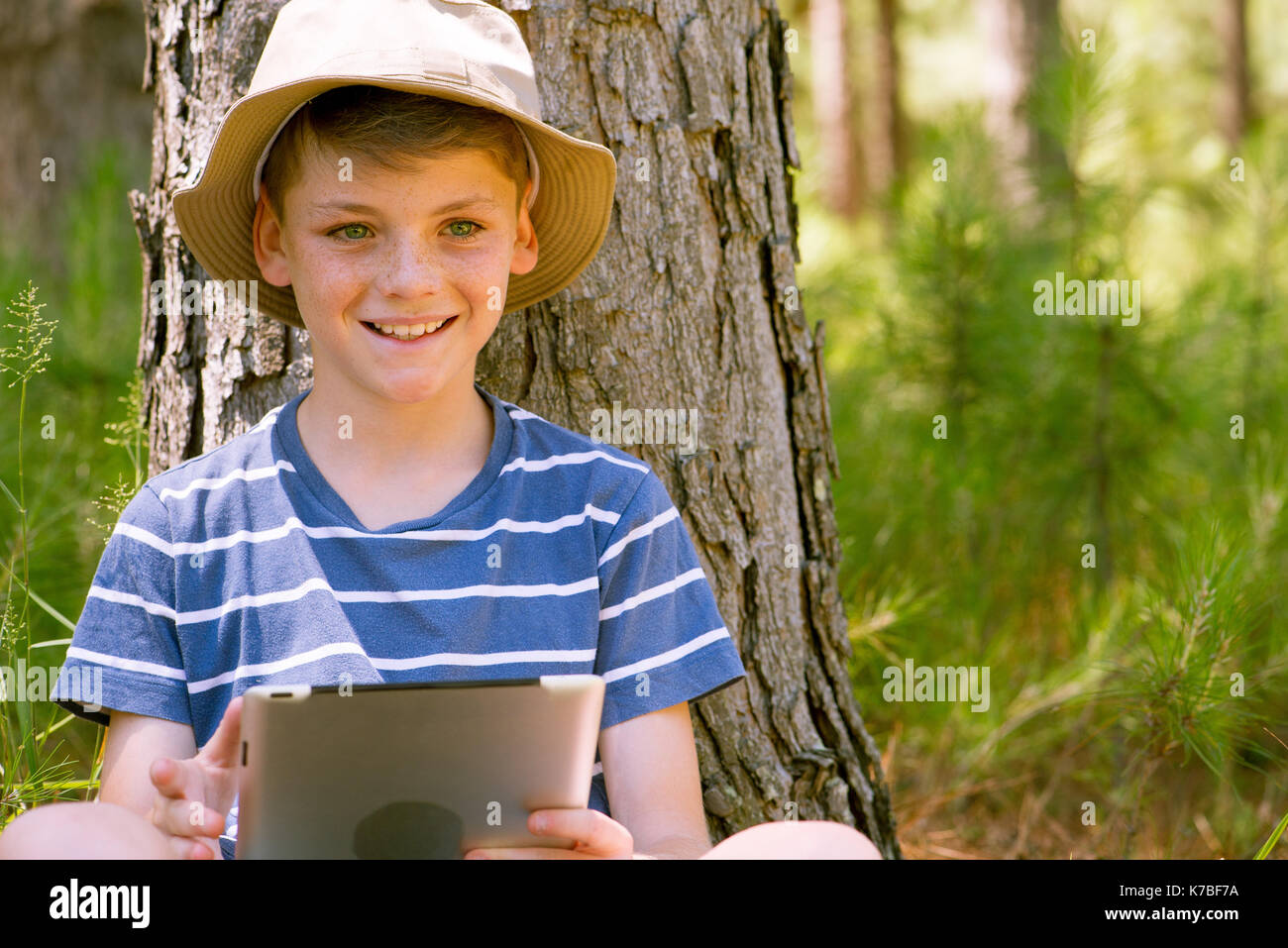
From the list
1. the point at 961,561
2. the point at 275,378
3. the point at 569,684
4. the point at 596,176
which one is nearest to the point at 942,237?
the point at 961,561

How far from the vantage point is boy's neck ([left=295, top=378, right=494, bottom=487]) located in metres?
1.86

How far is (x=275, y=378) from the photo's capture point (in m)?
2.19

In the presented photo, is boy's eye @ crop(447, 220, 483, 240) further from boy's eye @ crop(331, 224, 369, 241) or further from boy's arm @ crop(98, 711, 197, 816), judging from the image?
boy's arm @ crop(98, 711, 197, 816)

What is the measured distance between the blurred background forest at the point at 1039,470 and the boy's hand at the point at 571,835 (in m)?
1.35

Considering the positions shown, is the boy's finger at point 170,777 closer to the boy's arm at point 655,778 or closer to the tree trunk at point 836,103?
the boy's arm at point 655,778

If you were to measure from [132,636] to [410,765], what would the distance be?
54 centimetres

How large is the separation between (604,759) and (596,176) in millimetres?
925

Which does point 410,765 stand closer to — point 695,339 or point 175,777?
point 175,777

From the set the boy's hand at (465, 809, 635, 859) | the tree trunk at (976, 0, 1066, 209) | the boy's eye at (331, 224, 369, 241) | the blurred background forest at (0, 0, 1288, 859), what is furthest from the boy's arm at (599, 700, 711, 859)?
the tree trunk at (976, 0, 1066, 209)

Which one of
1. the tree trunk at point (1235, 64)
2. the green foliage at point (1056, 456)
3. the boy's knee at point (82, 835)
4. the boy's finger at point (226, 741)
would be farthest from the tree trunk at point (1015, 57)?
the tree trunk at point (1235, 64)

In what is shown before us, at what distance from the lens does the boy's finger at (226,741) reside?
148 cm

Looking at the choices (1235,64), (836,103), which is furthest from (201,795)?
(1235,64)
